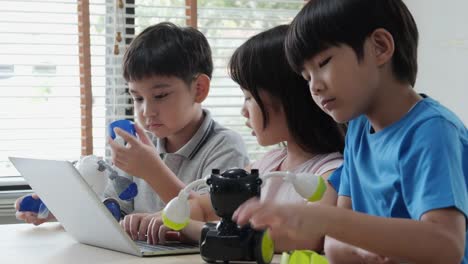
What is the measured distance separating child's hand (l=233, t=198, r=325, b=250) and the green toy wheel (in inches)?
7.6

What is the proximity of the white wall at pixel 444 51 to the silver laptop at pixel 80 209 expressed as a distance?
4.43ft

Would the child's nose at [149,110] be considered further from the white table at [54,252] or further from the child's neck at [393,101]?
the child's neck at [393,101]

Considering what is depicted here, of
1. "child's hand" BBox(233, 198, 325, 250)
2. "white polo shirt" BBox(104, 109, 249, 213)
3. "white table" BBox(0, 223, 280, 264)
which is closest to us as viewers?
"child's hand" BBox(233, 198, 325, 250)

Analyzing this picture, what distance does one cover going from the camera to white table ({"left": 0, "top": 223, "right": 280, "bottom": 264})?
1.16 meters

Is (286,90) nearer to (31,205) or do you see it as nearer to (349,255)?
(349,255)

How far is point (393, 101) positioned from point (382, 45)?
0.29ft

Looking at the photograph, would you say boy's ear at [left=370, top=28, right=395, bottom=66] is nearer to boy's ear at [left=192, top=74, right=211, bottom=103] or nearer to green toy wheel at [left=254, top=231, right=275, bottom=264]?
green toy wheel at [left=254, top=231, right=275, bottom=264]

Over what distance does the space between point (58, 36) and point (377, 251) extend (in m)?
1.86

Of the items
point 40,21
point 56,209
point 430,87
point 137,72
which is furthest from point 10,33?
point 430,87

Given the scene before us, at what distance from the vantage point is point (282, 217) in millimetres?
817

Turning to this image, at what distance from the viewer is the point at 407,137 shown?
102 centimetres

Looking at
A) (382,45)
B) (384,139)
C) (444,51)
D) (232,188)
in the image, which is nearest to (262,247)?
(232,188)

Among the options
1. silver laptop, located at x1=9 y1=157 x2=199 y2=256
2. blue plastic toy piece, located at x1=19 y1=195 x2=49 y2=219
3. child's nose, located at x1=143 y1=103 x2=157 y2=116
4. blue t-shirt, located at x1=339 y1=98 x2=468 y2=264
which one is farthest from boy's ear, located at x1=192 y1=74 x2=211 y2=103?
blue t-shirt, located at x1=339 y1=98 x2=468 y2=264

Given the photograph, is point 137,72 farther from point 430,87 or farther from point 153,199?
point 430,87
